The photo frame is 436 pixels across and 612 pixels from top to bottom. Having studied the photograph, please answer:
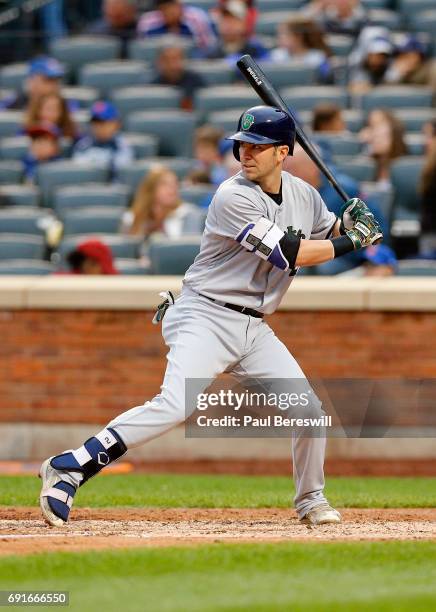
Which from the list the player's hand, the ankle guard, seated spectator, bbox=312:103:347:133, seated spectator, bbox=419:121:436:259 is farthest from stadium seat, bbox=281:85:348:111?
the ankle guard

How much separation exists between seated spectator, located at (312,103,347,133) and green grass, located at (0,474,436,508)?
3532mm

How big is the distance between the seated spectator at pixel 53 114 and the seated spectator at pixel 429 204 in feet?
13.2

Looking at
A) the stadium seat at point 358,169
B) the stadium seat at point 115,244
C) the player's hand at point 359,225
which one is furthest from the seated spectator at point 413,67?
the player's hand at point 359,225

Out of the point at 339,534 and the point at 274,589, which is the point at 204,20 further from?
the point at 274,589

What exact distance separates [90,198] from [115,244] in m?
0.98

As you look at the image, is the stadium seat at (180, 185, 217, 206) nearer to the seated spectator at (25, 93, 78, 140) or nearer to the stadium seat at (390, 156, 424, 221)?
the stadium seat at (390, 156, 424, 221)

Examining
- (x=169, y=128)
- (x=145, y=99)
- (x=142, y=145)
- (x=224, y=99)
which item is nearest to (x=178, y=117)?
(x=169, y=128)

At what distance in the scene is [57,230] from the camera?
1247 cm

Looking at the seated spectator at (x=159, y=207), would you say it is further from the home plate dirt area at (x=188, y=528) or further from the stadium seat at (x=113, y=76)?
the home plate dirt area at (x=188, y=528)

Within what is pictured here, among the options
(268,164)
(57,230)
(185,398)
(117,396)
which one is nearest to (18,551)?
(185,398)

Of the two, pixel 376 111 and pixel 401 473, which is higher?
pixel 376 111

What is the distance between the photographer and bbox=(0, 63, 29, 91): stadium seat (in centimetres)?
1570

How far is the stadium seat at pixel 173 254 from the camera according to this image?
11305mm

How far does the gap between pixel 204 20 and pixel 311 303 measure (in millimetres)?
5853
